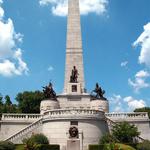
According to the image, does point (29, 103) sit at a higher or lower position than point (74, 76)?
lower

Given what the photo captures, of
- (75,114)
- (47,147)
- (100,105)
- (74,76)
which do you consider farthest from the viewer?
(74,76)

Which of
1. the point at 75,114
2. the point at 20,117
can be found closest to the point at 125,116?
the point at 75,114

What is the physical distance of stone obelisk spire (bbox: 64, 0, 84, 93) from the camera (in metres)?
57.8

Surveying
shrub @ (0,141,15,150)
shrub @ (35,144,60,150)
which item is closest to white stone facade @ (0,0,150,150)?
shrub @ (35,144,60,150)

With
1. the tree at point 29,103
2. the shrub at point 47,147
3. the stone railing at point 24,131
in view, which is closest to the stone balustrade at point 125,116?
the stone railing at point 24,131

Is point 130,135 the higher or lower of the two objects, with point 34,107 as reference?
lower

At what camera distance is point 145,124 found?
46875 mm

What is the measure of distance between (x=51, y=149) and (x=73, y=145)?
2.86 metres

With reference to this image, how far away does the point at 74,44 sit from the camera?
59531 millimetres

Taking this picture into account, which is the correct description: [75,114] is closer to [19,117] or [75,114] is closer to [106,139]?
[106,139]

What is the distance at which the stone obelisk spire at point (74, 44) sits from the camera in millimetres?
57781

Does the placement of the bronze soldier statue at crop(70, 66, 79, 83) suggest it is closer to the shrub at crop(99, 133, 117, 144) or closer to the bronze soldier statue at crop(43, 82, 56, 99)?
the bronze soldier statue at crop(43, 82, 56, 99)

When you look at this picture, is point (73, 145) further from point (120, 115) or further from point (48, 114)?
point (120, 115)

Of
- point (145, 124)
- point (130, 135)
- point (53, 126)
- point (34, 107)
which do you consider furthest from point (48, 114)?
point (34, 107)
